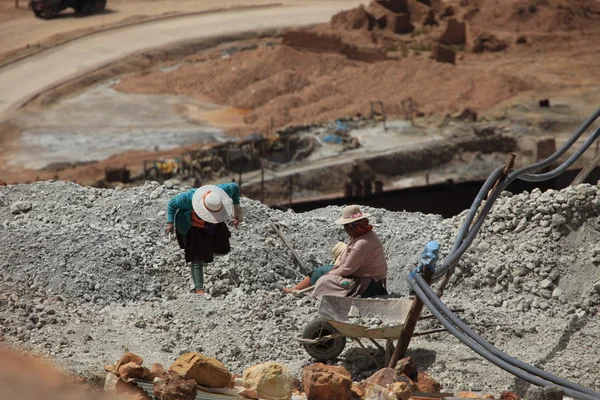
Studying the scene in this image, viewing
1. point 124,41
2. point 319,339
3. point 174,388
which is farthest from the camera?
point 124,41

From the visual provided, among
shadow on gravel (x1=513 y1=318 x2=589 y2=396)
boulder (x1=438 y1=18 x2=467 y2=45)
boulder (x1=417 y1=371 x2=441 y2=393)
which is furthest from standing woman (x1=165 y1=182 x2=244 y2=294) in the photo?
boulder (x1=438 y1=18 x2=467 y2=45)

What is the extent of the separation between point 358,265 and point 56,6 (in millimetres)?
24946

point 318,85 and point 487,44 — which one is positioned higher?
point 487,44

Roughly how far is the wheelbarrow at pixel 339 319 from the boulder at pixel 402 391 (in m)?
0.83

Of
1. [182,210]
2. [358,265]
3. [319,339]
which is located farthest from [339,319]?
[182,210]

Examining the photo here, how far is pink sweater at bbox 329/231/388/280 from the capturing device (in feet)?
29.1

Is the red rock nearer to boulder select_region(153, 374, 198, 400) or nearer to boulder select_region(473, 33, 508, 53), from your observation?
boulder select_region(153, 374, 198, 400)

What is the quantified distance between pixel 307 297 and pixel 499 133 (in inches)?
547

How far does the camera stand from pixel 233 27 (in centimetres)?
3209

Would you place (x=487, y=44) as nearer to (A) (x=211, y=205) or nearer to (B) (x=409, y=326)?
(A) (x=211, y=205)

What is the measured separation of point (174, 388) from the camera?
282 inches

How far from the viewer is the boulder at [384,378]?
765 centimetres

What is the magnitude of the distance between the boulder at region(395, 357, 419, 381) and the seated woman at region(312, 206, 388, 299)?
4.42 ft

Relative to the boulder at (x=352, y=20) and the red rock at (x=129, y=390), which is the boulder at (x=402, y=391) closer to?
the red rock at (x=129, y=390)
